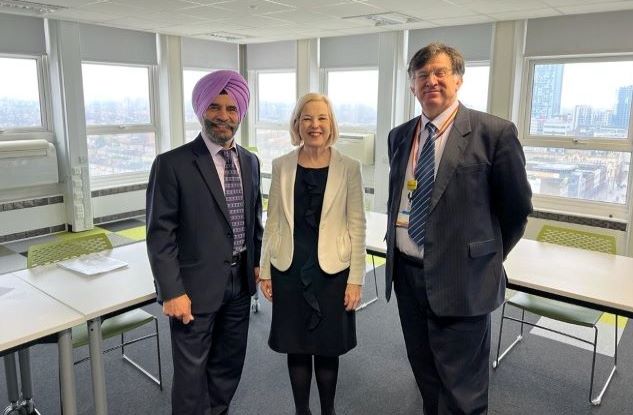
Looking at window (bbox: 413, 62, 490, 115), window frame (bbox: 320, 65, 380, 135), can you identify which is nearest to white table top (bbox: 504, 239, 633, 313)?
window (bbox: 413, 62, 490, 115)

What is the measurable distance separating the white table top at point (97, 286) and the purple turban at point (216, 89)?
88 cm

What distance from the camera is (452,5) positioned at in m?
4.58

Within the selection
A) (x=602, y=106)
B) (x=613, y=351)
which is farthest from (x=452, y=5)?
(x=613, y=351)

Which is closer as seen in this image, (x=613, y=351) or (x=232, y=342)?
(x=232, y=342)

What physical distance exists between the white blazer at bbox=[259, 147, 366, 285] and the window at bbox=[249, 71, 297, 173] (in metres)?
5.76

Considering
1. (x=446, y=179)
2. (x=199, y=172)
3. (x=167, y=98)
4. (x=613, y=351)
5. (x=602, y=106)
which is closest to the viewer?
(x=446, y=179)

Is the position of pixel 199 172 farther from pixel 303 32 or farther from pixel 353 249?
pixel 303 32

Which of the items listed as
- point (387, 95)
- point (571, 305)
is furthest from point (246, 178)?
point (387, 95)

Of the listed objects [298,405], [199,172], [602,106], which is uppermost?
[602,106]

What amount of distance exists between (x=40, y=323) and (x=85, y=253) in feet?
3.43

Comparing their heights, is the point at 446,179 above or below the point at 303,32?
below

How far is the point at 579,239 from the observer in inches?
121

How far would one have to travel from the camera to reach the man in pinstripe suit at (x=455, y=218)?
5.60 ft

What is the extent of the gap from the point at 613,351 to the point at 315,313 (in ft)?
7.85
